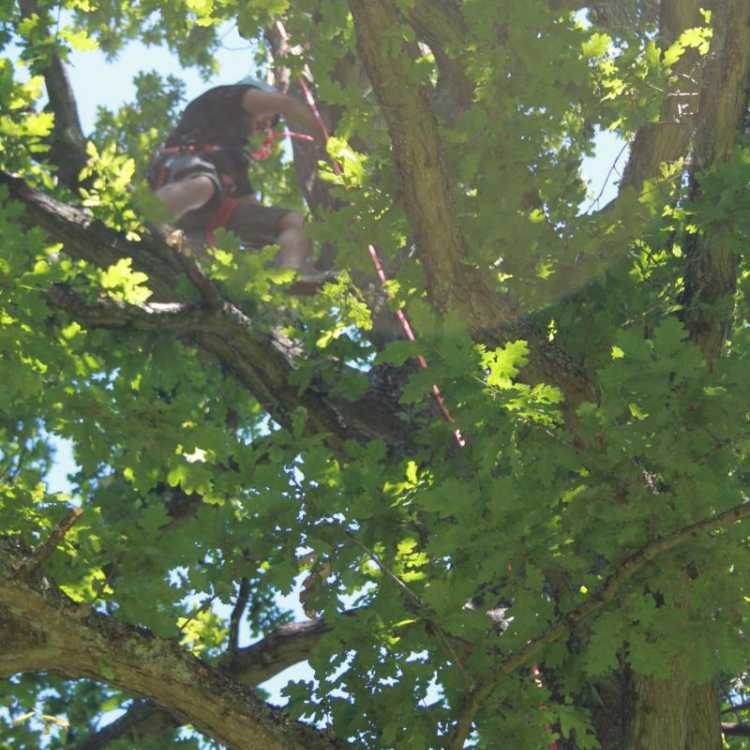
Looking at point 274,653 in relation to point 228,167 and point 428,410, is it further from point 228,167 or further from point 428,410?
point 228,167

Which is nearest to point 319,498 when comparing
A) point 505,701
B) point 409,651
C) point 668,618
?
point 409,651

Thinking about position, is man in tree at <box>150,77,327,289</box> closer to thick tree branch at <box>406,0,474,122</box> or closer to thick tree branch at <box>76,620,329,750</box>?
thick tree branch at <box>406,0,474,122</box>

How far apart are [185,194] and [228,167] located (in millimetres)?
672

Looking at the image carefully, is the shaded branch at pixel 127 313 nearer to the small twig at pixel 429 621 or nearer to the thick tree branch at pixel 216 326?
the thick tree branch at pixel 216 326

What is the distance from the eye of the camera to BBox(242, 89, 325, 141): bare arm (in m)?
8.08

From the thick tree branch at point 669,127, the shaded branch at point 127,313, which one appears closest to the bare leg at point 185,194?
the shaded branch at point 127,313

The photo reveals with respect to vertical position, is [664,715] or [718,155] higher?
[718,155]

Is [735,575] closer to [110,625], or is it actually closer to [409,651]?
[409,651]

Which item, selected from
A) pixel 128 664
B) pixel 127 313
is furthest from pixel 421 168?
pixel 128 664

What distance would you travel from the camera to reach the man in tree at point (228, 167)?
8.00 meters

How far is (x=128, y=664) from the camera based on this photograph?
352 cm

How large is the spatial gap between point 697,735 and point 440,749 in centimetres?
112

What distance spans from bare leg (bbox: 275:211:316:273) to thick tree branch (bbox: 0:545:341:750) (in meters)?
4.99

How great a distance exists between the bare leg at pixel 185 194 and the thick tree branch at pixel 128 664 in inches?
178
